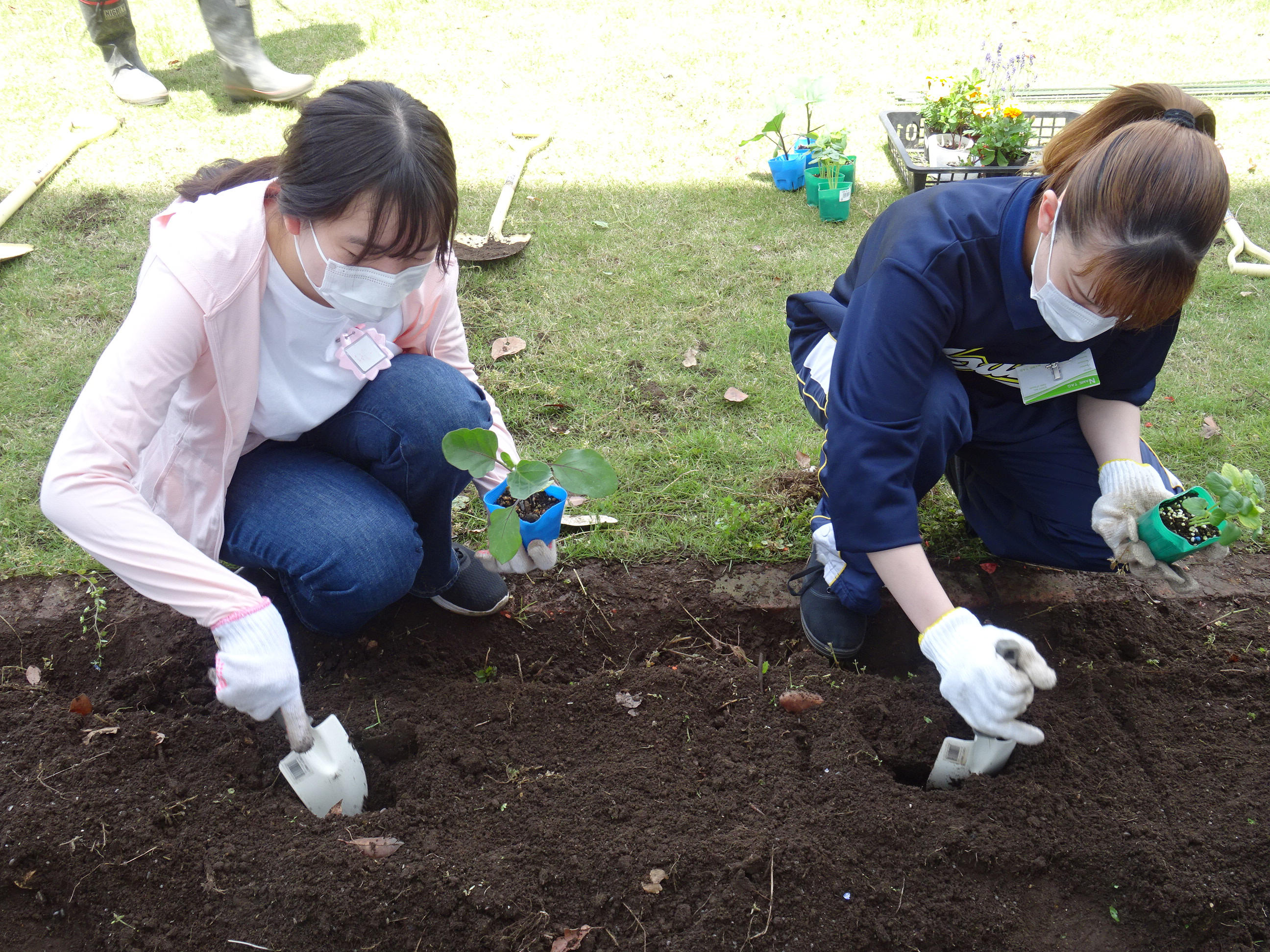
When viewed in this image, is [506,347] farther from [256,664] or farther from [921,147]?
[921,147]

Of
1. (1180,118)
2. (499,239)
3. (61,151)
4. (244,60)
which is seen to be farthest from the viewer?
(244,60)

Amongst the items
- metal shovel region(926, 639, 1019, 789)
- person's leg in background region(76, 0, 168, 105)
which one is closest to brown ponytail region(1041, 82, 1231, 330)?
metal shovel region(926, 639, 1019, 789)

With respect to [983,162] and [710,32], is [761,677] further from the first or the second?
[710,32]

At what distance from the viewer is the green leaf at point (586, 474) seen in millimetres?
1621

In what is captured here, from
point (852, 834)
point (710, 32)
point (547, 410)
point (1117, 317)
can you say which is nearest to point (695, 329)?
point (547, 410)

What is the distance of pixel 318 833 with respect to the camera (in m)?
1.50

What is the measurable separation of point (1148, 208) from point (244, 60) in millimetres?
4628

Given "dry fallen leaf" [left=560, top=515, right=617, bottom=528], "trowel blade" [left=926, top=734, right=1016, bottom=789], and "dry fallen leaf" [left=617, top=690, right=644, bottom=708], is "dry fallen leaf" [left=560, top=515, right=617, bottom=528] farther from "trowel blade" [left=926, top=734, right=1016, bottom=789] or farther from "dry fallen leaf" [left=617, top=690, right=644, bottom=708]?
"trowel blade" [left=926, top=734, right=1016, bottom=789]

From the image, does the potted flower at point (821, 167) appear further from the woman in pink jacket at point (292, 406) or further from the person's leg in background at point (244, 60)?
the person's leg in background at point (244, 60)

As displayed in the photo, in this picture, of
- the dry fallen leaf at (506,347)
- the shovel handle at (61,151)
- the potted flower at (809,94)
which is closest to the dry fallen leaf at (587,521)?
the dry fallen leaf at (506,347)

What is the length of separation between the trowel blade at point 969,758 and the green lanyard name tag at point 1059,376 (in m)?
0.74

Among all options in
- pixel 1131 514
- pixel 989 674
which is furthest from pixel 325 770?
pixel 1131 514

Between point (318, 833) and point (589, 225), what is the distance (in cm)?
282

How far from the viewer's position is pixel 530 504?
1.75m
